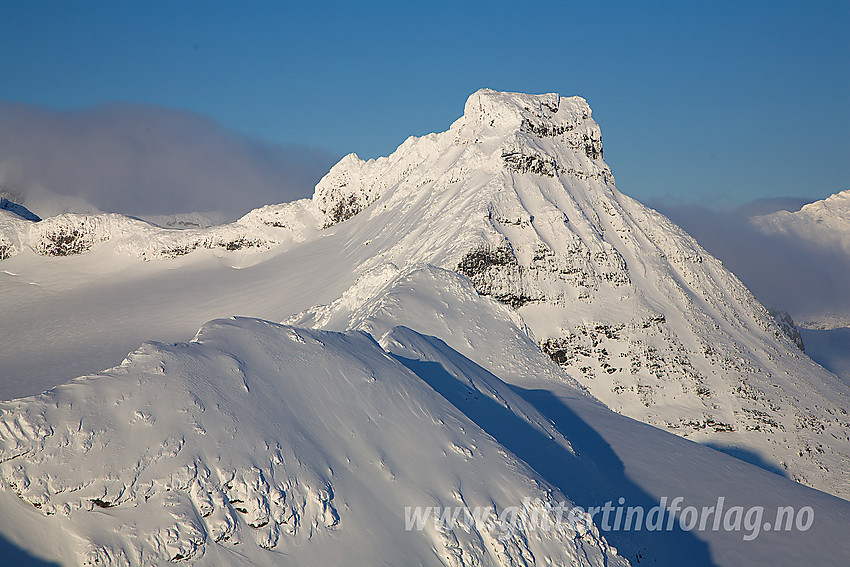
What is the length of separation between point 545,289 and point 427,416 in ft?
174

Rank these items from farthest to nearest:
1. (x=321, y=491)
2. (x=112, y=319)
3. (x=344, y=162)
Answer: (x=344, y=162)
(x=112, y=319)
(x=321, y=491)

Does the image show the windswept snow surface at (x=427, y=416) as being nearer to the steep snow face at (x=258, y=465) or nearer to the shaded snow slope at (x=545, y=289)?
the steep snow face at (x=258, y=465)

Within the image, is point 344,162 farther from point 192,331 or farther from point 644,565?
point 644,565

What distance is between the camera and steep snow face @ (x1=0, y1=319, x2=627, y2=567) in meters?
8.92

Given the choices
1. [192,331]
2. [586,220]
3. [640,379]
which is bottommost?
A: [192,331]

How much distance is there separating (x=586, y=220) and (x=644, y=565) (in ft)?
193

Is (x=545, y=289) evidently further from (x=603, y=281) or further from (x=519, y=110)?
(x=519, y=110)

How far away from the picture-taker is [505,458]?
502 inches

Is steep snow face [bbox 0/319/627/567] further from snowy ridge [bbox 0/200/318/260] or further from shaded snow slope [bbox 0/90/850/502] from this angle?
snowy ridge [bbox 0/200/318/260]

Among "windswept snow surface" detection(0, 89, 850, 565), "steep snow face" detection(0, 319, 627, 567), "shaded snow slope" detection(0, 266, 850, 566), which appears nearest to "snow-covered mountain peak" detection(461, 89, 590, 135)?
"windswept snow surface" detection(0, 89, 850, 565)

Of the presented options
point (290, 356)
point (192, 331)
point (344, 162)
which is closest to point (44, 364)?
point (192, 331)

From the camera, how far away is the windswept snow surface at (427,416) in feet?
30.5

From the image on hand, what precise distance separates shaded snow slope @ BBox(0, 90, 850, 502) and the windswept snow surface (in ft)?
1.04

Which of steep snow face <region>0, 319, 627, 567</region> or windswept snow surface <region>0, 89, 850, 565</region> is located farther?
windswept snow surface <region>0, 89, 850, 565</region>
